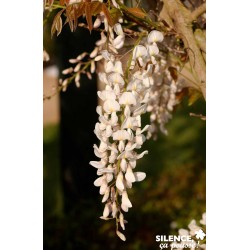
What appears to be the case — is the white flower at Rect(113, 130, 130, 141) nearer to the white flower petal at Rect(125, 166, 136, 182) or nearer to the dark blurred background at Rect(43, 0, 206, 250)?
the white flower petal at Rect(125, 166, 136, 182)

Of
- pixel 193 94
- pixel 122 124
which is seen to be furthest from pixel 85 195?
pixel 122 124

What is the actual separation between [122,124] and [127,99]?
44 mm

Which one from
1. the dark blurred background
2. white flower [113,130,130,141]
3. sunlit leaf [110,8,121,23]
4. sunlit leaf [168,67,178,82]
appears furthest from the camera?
the dark blurred background

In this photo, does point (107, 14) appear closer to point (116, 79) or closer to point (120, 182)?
point (116, 79)

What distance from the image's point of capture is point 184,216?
2.52 meters

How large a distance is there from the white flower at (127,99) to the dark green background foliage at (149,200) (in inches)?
35.1

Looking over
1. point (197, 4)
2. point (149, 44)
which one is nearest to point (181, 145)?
point (197, 4)

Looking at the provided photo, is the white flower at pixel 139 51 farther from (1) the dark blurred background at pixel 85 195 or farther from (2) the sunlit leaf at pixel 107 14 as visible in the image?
(1) the dark blurred background at pixel 85 195

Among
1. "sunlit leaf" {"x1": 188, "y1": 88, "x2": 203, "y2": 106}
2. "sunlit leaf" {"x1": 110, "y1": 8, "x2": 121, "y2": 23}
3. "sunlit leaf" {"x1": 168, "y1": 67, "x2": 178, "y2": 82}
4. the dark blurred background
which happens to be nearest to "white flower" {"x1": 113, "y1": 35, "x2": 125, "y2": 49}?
"sunlit leaf" {"x1": 110, "y1": 8, "x2": 121, "y2": 23}

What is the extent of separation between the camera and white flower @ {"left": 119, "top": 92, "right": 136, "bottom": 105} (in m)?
0.88

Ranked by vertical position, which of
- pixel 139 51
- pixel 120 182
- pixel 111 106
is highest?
pixel 139 51

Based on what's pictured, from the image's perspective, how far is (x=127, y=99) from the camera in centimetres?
88
